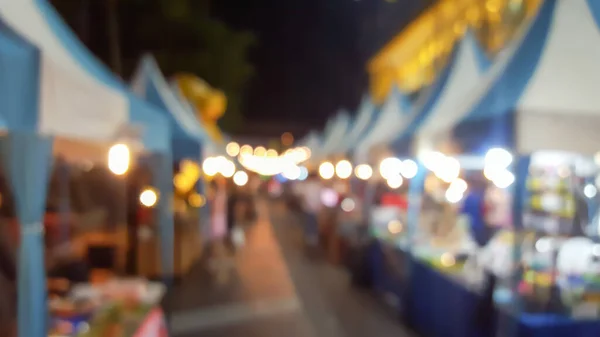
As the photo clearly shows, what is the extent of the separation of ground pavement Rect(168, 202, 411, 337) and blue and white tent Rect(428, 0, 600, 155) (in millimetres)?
3348

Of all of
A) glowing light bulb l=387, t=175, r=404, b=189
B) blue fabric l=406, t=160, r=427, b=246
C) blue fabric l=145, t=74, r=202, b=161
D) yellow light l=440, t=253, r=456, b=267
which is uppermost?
blue fabric l=145, t=74, r=202, b=161

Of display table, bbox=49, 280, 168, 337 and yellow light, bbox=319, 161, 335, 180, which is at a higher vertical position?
yellow light, bbox=319, 161, 335, 180

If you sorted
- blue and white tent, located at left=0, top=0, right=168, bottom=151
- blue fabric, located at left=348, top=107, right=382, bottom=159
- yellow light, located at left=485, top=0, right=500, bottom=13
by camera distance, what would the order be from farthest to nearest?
yellow light, located at left=485, top=0, right=500, bottom=13 → blue fabric, located at left=348, top=107, right=382, bottom=159 → blue and white tent, located at left=0, top=0, right=168, bottom=151

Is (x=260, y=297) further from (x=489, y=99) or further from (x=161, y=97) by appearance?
(x=489, y=99)

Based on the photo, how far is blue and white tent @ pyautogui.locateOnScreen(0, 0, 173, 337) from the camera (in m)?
3.36

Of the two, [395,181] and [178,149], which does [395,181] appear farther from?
[178,149]

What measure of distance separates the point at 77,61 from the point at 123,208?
16.1 ft

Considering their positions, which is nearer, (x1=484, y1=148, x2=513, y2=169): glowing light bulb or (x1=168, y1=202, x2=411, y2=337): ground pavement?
(x1=484, y1=148, x2=513, y2=169): glowing light bulb

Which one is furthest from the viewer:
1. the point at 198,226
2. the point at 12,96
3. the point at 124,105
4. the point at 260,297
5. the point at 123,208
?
the point at 198,226

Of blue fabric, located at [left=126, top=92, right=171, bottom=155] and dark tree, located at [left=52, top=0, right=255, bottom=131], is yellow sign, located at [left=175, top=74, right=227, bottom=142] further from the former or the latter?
blue fabric, located at [left=126, top=92, right=171, bottom=155]

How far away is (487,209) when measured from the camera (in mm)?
8789

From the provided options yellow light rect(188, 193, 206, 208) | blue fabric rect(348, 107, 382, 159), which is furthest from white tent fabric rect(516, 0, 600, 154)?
yellow light rect(188, 193, 206, 208)

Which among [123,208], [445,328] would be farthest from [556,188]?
[123,208]

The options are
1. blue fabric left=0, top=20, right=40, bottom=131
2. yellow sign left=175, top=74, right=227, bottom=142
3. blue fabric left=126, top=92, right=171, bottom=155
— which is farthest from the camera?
yellow sign left=175, top=74, right=227, bottom=142
